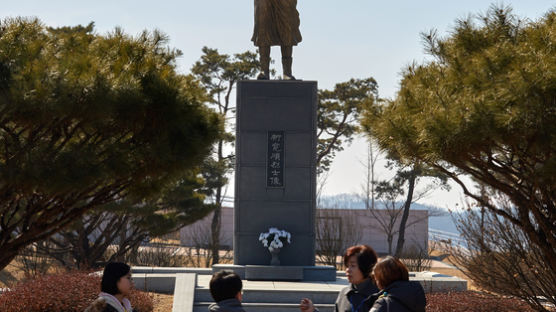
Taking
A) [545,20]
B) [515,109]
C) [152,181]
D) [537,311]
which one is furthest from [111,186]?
[537,311]

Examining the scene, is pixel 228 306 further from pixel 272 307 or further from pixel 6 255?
pixel 272 307

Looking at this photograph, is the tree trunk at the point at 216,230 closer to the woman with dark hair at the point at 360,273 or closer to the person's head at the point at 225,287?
the woman with dark hair at the point at 360,273

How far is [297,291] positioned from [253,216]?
2.41 m

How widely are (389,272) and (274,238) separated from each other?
7379 mm

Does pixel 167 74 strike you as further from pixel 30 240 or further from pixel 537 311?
pixel 537 311

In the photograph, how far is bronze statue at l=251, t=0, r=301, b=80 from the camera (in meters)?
11.7

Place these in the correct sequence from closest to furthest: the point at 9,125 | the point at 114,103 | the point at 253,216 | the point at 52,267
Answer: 1. the point at 114,103
2. the point at 9,125
3. the point at 253,216
4. the point at 52,267

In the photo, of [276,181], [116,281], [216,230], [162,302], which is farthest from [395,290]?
[216,230]

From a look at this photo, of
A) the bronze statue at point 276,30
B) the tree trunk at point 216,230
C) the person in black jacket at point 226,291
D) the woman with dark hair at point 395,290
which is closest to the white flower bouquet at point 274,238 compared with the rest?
the bronze statue at point 276,30

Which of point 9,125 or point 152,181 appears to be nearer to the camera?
point 9,125

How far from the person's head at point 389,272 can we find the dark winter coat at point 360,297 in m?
0.19

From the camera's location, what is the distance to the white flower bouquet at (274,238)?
10758 mm

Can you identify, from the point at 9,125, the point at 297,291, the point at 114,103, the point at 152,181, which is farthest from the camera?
the point at 297,291

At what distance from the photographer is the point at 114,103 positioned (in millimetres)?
5230
